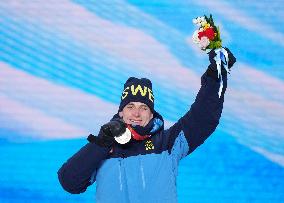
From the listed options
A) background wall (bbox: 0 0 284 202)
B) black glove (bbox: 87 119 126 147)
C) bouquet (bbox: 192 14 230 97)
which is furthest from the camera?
background wall (bbox: 0 0 284 202)

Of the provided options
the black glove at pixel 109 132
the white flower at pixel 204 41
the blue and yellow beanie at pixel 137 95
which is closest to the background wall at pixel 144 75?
the blue and yellow beanie at pixel 137 95

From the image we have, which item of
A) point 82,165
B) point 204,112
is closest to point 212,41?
point 204,112

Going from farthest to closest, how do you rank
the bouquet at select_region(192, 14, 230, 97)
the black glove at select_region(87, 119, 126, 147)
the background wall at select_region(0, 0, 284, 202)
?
the background wall at select_region(0, 0, 284, 202) < the bouquet at select_region(192, 14, 230, 97) < the black glove at select_region(87, 119, 126, 147)

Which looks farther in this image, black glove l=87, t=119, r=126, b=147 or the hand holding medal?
the hand holding medal

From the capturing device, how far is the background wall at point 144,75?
2852 millimetres

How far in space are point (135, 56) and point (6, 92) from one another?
2.27 feet

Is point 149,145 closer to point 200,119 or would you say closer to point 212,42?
point 200,119

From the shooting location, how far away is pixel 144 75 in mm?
2861

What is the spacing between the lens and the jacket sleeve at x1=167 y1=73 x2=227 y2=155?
1.87 metres

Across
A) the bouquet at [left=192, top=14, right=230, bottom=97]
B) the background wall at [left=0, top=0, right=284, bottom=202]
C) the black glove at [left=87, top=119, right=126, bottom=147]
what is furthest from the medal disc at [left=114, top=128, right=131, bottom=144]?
the background wall at [left=0, top=0, right=284, bottom=202]

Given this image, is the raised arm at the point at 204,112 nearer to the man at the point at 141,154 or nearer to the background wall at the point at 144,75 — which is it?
the man at the point at 141,154

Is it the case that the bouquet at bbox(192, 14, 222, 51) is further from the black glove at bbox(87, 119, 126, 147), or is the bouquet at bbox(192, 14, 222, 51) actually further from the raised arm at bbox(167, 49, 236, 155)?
the black glove at bbox(87, 119, 126, 147)

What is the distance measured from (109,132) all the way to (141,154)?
19 cm

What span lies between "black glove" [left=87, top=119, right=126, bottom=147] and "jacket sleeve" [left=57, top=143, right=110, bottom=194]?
0.06ft
